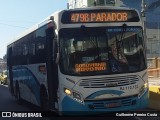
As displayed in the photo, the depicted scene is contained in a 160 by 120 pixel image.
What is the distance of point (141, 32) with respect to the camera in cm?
1263

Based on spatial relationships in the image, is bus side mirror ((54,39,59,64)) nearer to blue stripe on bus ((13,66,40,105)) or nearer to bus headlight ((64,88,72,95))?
bus headlight ((64,88,72,95))

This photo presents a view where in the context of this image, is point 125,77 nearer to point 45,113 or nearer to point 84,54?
point 84,54

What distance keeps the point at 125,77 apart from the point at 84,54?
1.31 meters

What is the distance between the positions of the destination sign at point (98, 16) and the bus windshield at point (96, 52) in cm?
30

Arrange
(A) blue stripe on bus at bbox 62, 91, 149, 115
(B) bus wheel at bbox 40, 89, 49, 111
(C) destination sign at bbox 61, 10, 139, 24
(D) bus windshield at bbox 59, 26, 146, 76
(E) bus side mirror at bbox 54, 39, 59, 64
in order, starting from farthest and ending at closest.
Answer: (B) bus wheel at bbox 40, 89, 49, 111 < (C) destination sign at bbox 61, 10, 139, 24 < (E) bus side mirror at bbox 54, 39, 59, 64 < (D) bus windshield at bbox 59, 26, 146, 76 < (A) blue stripe on bus at bbox 62, 91, 149, 115

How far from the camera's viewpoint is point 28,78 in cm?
1702

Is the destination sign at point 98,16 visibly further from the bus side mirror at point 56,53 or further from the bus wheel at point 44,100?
the bus wheel at point 44,100

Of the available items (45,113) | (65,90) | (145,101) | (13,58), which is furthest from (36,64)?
(13,58)

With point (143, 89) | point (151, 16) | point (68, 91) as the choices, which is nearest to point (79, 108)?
point (68, 91)

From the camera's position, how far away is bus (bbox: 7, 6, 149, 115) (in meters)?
11.6

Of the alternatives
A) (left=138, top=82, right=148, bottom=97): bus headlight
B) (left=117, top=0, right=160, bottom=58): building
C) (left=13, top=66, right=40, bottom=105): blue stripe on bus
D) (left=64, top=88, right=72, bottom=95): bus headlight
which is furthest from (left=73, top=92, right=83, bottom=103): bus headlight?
(left=117, top=0, right=160, bottom=58): building

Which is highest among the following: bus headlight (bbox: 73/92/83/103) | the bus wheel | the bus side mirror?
the bus side mirror

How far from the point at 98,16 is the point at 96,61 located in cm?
142

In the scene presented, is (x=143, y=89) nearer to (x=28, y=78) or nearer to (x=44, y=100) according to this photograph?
(x=44, y=100)
